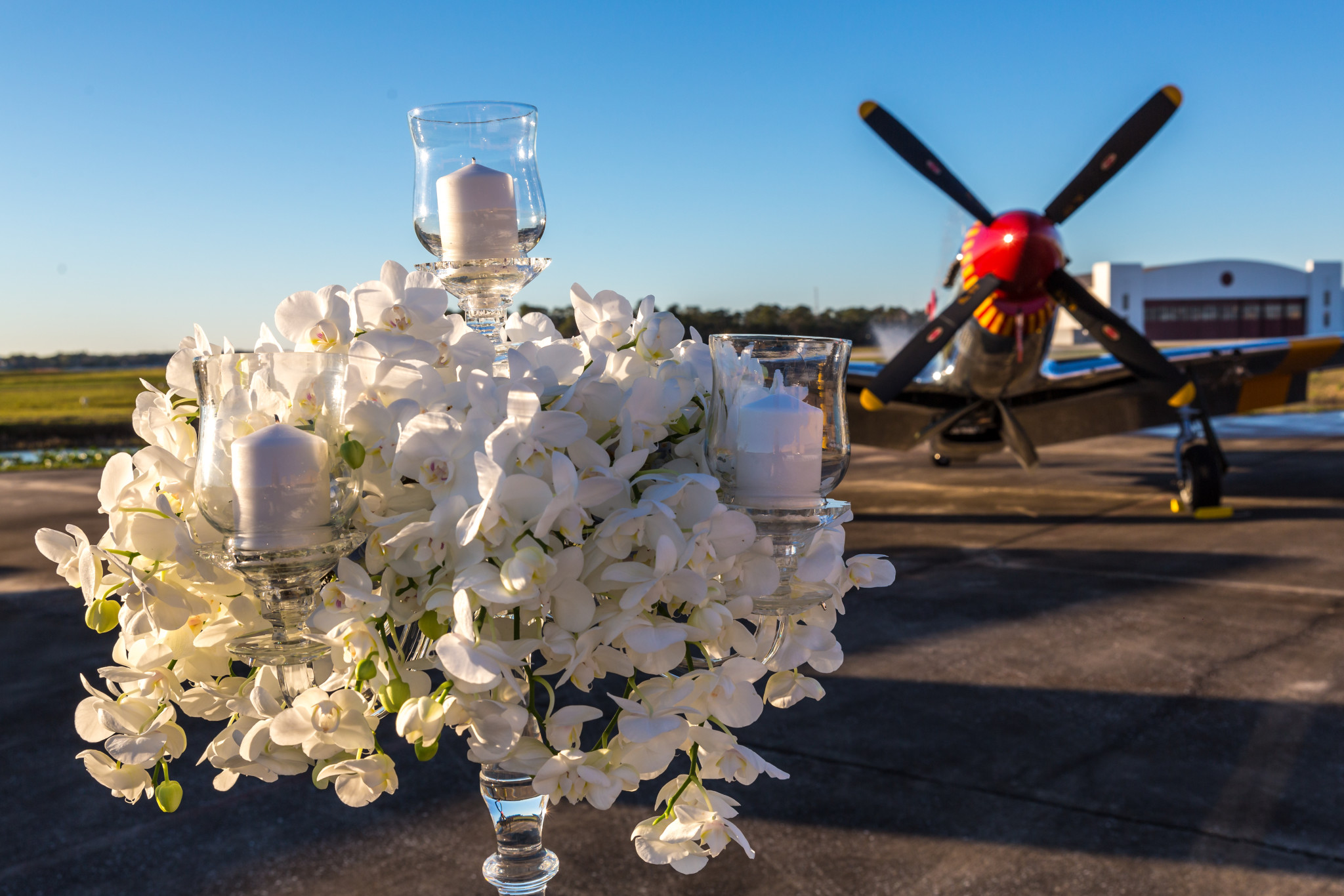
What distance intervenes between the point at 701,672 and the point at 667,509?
0.63ft

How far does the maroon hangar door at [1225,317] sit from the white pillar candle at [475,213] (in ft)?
202

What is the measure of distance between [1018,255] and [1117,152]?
1394 millimetres

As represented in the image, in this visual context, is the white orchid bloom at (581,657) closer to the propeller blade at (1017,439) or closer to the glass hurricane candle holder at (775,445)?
the glass hurricane candle holder at (775,445)

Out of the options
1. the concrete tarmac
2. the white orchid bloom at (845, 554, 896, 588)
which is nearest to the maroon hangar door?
the concrete tarmac

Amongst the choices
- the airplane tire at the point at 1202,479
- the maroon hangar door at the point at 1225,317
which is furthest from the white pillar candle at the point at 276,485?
the maroon hangar door at the point at 1225,317

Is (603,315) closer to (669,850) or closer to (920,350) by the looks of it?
(669,850)

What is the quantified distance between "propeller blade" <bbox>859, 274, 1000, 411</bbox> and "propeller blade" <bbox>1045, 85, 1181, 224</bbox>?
140cm

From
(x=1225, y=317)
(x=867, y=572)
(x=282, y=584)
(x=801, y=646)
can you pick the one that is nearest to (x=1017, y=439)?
(x=867, y=572)

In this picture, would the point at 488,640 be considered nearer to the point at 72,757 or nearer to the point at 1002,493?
the point at 72,757

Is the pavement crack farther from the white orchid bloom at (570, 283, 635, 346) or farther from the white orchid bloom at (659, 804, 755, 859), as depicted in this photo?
the white orchid bloom at (570, 283, 635, 346)

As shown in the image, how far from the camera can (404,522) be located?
0.91 metres

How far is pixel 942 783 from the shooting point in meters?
3.64

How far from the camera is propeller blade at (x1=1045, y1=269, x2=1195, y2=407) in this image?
9.17 metres

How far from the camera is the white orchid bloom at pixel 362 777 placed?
888 mm
